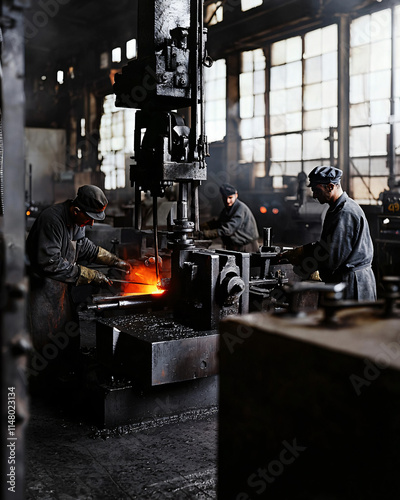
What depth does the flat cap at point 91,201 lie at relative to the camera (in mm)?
3516

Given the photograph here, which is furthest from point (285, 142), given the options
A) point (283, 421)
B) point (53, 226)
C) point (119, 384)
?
point (283, 421)

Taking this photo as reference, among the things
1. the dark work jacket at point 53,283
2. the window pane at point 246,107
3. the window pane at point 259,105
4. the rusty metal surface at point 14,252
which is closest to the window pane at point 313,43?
the window pane at point 259,105

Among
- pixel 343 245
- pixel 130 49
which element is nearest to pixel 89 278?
pixel 343 245

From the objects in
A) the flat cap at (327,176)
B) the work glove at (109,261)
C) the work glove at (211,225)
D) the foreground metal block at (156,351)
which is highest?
the flat cap at (327,176)

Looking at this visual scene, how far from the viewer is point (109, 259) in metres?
4.12

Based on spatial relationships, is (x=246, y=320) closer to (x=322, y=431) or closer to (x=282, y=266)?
(x=322, y=431)

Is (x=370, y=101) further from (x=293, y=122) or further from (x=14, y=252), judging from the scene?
(x=14, y=252)

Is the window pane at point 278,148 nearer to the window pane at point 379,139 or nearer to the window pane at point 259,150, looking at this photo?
the window pane at point 259,150

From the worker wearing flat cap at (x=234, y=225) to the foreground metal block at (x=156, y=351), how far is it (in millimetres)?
3442

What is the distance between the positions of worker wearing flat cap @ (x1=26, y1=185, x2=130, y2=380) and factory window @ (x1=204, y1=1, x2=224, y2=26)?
295 inches

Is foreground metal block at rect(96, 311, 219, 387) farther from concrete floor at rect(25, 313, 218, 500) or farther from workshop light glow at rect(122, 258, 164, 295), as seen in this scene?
workshop light glow at rect(122, 258, 164, 295)

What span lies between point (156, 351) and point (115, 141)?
475 inches

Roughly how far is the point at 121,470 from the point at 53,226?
170 cm

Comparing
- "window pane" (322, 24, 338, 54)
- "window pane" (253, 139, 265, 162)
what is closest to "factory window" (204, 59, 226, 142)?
"window pane" (253, 139, 265, 162)
